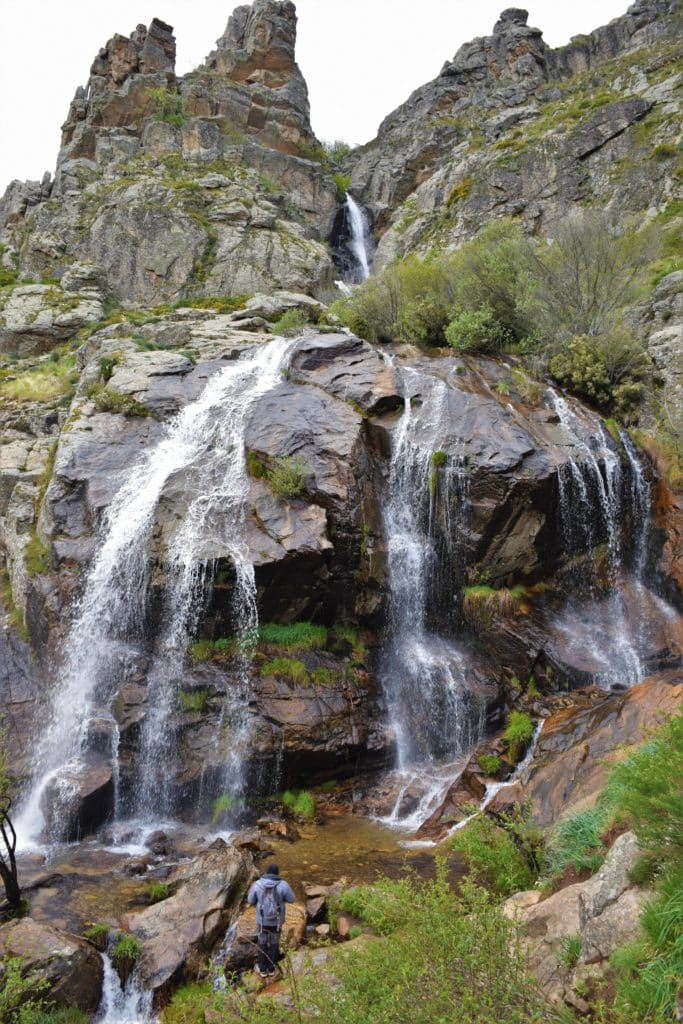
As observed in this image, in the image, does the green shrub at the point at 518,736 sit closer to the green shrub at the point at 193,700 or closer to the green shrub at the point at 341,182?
the green shrub at the point at 193,700

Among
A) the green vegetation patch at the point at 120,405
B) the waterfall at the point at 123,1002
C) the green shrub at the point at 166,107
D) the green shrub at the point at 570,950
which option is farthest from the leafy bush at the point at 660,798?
the green shrub at the point at 166,107

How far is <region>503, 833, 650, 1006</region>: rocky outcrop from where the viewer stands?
4.30 m

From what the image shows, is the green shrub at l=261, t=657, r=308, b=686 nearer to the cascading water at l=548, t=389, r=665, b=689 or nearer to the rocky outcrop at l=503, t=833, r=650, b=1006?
the cascading water at l=548, t=389, r=665, b=689

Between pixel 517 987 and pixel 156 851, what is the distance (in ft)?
28.0

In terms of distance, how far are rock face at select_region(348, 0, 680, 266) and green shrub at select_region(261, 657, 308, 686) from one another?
29.3 meters

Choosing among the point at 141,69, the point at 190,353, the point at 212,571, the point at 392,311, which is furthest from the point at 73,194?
the point at 212,571

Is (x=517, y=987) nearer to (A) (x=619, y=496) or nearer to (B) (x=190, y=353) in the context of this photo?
(A) (x=619, y=496)

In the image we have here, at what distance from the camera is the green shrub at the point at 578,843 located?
5.95 meters

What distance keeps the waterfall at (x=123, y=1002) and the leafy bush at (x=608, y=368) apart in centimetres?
1779

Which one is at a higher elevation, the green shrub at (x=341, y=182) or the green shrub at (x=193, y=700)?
the green shrub at (x=341, y=182)

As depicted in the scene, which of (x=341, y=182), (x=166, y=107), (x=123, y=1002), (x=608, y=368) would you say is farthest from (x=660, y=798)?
(x=341, y=182)

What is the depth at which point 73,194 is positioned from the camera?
34906 mm

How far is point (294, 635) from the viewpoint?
531 inches

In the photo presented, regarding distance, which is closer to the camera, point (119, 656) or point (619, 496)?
point (119, 656)
